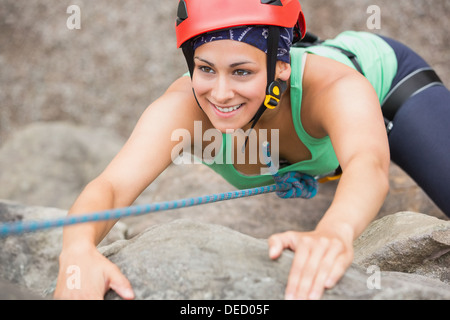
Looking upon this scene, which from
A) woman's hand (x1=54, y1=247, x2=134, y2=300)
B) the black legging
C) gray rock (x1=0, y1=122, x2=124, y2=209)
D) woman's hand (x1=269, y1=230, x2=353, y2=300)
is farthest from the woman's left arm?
gray rock (x1=0, y1=122, x2=124, y2=209)

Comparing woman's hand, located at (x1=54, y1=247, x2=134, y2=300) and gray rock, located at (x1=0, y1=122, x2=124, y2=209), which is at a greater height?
gray rock, located at (x1=0, y1=122, x2=124, y2=209)

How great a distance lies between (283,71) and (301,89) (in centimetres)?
20

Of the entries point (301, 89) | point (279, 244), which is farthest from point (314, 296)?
point (301, 89)

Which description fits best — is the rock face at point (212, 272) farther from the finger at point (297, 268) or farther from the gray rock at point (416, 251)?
the gray rock at point (416, 251)

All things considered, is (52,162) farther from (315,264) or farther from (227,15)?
(315,264)

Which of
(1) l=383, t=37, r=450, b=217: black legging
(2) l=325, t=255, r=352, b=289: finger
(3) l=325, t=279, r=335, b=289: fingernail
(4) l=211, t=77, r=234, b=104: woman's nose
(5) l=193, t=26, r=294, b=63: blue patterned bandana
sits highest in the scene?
(5) l=193, t=26, r=294, b=63: blue patterned bandana

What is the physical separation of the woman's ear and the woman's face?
0.11m

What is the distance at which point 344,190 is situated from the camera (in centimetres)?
153

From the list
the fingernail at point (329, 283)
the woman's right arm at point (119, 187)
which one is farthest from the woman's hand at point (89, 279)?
the fingernail at point (329, 283)

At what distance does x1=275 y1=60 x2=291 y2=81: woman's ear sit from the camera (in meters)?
2.05

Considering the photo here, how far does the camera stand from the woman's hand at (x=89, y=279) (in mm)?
1319

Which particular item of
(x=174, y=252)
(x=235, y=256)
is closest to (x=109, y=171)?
(x=174, y=252)

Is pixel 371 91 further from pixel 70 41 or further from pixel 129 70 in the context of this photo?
pixel 70 41

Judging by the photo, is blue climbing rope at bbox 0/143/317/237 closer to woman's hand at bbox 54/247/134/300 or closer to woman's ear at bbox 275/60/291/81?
woman's hand at bbox 54/247/134/300
